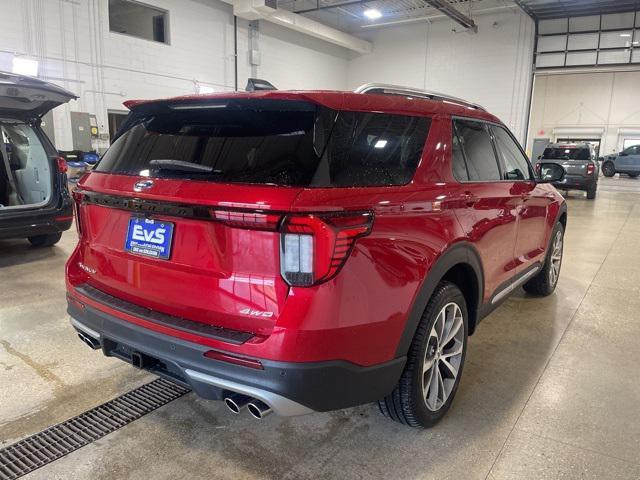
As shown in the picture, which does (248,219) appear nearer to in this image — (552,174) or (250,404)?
(250,404)

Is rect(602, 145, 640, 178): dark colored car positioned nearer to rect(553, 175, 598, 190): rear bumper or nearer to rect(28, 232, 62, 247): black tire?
rect(553, 175, 598, 190): rear bumper

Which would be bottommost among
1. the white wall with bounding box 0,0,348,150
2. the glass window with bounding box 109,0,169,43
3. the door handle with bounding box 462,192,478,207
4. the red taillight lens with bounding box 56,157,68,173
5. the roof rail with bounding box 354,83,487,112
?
the door handle with bounding box 462,192,478,207

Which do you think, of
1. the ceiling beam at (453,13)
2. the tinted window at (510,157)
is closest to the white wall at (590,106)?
the ceiling beam at (453,13)

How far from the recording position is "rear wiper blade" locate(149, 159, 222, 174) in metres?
1.71

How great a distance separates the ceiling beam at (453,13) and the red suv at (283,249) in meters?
13.4

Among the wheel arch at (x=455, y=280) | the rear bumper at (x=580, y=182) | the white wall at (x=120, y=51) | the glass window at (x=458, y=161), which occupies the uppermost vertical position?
the white wall at (x=120, y=51)

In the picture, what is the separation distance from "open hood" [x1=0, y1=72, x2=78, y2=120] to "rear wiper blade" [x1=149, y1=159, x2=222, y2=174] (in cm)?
339

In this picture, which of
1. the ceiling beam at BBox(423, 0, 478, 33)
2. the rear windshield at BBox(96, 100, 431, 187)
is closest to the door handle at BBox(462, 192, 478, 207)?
the rear windshield at BBox(96, 100, 431, 187)

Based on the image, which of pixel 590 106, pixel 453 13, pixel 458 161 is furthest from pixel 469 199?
pixel 590 106

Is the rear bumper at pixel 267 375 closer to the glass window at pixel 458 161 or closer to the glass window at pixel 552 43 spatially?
the glass window at pixel 458 161

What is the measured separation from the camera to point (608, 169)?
22.4 metres

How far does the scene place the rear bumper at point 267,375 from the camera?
1545 mm

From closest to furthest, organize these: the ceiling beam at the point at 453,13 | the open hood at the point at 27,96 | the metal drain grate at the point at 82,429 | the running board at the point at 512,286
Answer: the metal drain grate at the point at 82,429
the running board at the point at 512,286
the open hood at the point at 27,96
the ceiling beam at the point at 453,13

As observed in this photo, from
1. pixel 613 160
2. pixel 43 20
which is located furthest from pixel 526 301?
pixel 613 160
